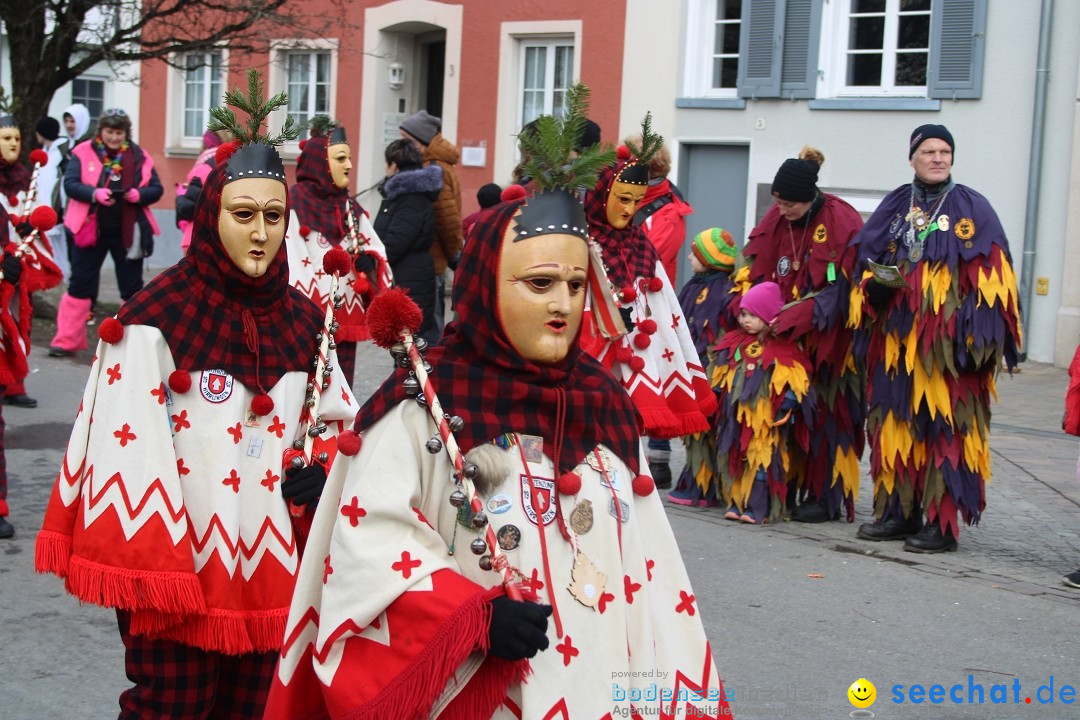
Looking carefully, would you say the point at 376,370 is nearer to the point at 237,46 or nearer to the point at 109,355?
the point at 237,46

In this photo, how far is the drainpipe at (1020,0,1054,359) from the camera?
12695 millimetres

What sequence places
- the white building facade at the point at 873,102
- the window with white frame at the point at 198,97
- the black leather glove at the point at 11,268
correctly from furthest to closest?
the window with white frame at the point at 198,97 → the white building facade at the point at 873,102 → the black leather glove at the point at 11,268

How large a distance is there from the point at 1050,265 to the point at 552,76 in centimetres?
687

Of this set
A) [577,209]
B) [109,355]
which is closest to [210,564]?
[109,355]

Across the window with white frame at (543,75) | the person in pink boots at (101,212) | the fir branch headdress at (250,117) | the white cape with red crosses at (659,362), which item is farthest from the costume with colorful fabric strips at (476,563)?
the window with white frame at (543,75)

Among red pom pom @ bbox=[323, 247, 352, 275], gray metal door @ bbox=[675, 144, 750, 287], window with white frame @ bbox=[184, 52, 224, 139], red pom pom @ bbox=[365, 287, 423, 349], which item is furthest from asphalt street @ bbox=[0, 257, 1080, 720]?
window with white frame @ bbox=[184, 52, 224, 139]

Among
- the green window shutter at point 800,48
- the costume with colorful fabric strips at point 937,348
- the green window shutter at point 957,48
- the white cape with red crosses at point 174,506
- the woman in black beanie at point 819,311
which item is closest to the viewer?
the white cape with red crosses at point 174,506

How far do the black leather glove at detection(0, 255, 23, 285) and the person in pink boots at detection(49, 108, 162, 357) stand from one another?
Answer: 467 cm

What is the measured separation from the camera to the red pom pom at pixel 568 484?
2.94 metres

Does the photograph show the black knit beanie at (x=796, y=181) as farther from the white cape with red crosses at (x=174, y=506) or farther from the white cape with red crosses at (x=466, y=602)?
the white cape with red crosses at (x=466, y=602)

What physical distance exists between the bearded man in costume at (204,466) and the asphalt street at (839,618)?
1219mm

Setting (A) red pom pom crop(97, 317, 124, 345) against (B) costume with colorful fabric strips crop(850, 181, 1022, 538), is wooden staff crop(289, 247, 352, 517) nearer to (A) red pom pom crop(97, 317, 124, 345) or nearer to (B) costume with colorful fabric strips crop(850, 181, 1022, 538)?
(A) red pom pom crop(97, 317, 124, 345)

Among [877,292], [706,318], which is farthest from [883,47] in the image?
[877,292]

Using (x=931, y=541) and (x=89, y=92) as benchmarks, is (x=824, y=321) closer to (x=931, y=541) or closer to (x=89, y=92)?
(x=931, y=541)
